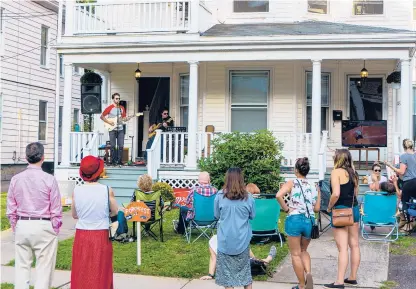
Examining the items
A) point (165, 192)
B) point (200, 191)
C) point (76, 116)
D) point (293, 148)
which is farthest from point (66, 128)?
point (76, 116)

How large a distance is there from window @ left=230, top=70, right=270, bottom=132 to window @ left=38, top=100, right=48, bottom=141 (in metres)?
11.3

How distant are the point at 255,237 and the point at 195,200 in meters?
1.19

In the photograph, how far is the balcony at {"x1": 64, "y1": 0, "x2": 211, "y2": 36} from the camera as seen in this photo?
13.6 meters

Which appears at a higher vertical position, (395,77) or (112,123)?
(395,77)

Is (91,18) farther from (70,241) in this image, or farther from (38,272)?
(38,272)

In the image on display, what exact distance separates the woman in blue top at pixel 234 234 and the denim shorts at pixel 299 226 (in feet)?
2.33

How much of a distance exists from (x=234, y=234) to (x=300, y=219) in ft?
3.24

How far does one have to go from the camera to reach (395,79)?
1391 cm

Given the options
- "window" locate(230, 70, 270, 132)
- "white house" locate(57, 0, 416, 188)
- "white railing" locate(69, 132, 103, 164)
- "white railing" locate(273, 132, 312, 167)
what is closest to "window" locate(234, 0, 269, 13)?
"white house" locate(57, 0, 416, 188)

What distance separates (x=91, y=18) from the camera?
47.5 feet

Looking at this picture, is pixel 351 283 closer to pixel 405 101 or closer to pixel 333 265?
pixel 333 265

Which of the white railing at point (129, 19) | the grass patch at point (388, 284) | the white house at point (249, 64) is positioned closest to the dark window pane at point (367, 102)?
the white house at point (249, 64)

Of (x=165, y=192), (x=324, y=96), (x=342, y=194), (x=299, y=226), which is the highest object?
(x=324, y=96)

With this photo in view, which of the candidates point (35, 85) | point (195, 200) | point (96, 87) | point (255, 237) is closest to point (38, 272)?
point (195, 200)
